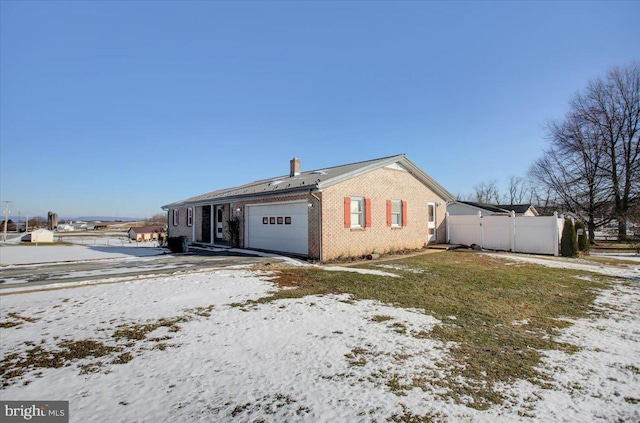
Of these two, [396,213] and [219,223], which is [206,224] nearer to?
[219,223]

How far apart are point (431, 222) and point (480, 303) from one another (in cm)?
1189

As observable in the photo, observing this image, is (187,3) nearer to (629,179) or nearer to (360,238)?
(360,238)

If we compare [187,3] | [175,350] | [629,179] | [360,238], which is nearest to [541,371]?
[175,350]

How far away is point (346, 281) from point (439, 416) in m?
6.00

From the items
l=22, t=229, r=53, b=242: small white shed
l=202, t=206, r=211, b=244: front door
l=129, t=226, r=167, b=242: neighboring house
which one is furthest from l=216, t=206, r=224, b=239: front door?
l=129, t=226, r=167, b=242: neighboring house

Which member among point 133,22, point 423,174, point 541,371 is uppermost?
point 133,22

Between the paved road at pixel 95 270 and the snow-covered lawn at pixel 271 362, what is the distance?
2175 mm

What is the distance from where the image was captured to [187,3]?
10312 millimetres

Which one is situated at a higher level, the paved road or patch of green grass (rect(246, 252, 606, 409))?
the paved road

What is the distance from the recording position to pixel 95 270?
10430 mm

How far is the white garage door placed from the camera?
44.3ft

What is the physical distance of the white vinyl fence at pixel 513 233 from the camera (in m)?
15.7

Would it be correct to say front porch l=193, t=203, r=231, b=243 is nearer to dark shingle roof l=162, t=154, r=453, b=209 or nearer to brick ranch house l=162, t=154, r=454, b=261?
brick ranch house l=162, t=154, r=454, b=261

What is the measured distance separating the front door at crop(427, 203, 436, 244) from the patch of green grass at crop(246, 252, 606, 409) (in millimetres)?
5168
